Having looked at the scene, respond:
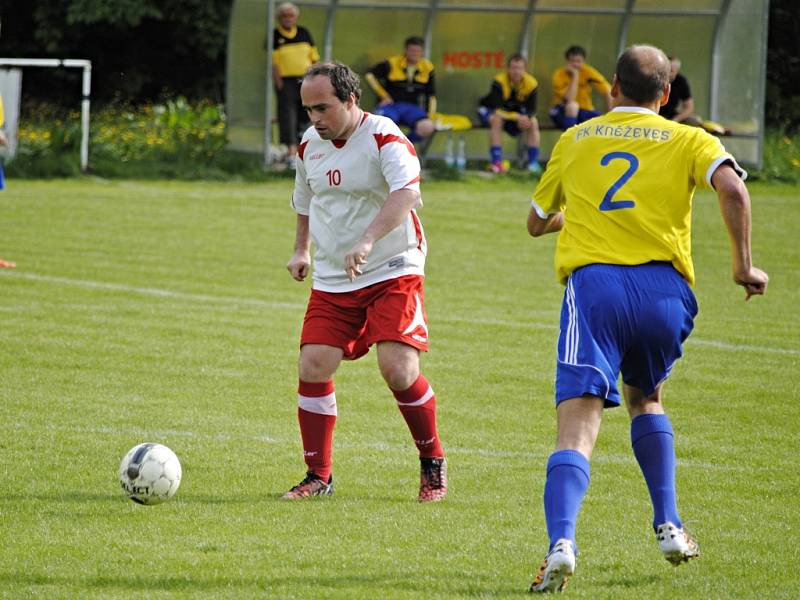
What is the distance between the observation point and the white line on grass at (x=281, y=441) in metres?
6.72

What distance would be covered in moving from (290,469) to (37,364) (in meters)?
3.05

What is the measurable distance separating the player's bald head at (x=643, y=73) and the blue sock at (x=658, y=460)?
1117mm

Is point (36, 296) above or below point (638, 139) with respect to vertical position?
below

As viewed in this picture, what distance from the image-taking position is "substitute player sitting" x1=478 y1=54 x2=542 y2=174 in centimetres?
1931

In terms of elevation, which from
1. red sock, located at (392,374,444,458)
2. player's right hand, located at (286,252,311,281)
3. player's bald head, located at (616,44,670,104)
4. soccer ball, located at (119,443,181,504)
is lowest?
soccer ball, located at (119,443,181,504)

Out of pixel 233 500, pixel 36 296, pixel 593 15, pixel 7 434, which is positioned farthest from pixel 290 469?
pixel 593 15

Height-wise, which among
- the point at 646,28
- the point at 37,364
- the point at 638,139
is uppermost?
the point at 646,28

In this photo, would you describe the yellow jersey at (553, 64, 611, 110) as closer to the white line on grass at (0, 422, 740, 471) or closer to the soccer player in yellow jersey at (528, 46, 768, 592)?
the white line on grass at (0, 422, 740, 471)

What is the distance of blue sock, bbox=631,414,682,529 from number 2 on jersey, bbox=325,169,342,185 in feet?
5.88

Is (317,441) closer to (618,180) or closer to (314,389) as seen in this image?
(314,389)

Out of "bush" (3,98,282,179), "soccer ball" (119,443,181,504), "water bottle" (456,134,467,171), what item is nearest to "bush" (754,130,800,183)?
"water bottle" (456,134,467,171)

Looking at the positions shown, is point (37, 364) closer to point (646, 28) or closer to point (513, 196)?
point (513, 196)

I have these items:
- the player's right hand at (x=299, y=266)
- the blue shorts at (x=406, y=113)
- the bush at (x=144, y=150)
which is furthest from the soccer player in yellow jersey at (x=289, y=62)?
the player's right hand at (x=299, y=266)

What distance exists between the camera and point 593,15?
21.0 meters
